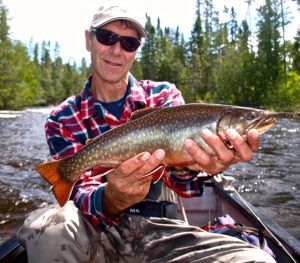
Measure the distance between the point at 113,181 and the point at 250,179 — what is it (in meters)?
7.20

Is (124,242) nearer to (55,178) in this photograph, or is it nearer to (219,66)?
(55,178)

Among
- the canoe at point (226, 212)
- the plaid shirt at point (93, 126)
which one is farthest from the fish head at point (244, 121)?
the canoe at point (226, 212)

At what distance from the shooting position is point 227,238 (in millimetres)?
2992

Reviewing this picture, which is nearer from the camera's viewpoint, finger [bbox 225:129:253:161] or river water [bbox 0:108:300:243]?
finger [bbox 225:129:253:161]

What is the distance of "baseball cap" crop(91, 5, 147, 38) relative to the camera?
3.88 meters

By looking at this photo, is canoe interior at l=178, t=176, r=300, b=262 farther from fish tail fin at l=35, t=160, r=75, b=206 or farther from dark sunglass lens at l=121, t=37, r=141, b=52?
dark sunglass lens at l=121, t=37, r=141, b=52

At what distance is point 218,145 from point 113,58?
1675mm

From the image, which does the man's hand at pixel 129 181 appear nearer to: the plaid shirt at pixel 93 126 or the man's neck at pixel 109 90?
the plaid shirt at pixel 93 126

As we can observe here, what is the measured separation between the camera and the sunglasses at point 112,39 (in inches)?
156

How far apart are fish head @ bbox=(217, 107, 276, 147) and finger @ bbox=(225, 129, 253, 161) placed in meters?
0.08

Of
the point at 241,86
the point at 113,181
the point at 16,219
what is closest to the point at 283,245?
the point at 113,181

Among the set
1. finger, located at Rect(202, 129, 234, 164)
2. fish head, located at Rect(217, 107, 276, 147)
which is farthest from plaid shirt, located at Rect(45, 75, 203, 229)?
fish head, located at Rect(217, 107, 276, 147)


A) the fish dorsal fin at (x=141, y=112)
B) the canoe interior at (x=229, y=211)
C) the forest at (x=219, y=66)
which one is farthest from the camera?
the forest at (x=219, y=66)

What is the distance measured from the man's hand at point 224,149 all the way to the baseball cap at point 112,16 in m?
1.66
